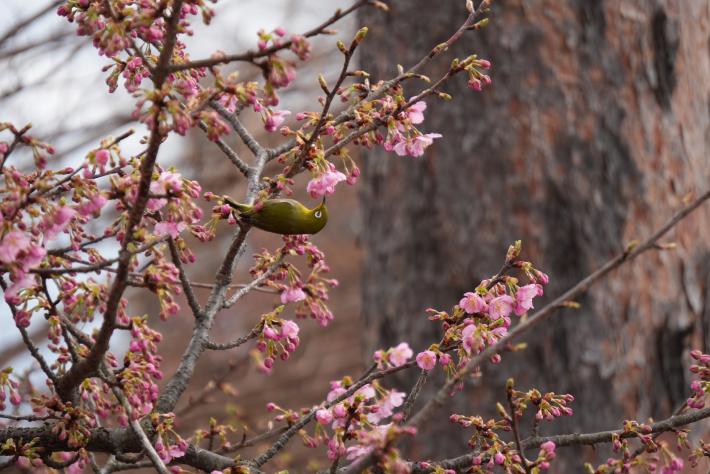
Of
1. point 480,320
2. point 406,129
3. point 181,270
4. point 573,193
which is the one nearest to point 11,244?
point 181,270

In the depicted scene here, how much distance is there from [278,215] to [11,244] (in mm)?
444

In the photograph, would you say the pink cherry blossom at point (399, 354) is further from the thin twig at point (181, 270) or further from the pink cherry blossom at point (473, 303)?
the thin twig at point (181, 270)

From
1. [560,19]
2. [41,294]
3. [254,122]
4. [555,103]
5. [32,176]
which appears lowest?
[41,294]

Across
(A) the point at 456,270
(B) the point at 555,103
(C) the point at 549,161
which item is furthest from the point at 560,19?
(A) the point at 456,270

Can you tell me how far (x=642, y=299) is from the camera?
321 centimetres

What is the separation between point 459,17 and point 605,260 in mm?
1205

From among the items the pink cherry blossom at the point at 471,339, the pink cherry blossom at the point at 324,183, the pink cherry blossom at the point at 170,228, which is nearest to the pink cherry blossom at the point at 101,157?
the pink cherry blossom at the point at 170,228

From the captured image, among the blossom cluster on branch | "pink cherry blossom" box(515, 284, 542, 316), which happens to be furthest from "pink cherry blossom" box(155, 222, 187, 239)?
"pink cherry blossom" box(515, 284, 542, 316)

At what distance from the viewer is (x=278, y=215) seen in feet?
4.78

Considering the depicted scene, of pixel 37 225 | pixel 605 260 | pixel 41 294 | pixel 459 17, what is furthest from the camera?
pixel 459 17

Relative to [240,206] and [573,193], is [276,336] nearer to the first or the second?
[240,206]

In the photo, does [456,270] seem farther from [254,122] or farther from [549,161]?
[254,122]

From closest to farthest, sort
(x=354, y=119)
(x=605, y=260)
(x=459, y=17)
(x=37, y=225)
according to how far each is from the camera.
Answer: (x=37, y=225), (x=354, y=119), (x=605, y=260), (x=459, y=17)

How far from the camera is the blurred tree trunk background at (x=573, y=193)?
10.3 ft
